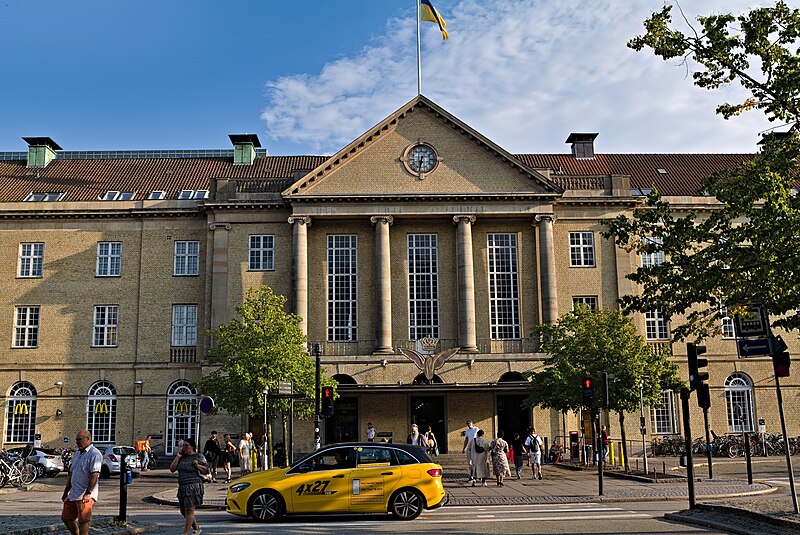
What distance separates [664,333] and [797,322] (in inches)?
1318

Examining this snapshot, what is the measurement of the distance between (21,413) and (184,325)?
9.86 m

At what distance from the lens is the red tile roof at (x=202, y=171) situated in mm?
50312

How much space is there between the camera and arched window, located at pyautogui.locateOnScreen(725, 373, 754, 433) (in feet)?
150

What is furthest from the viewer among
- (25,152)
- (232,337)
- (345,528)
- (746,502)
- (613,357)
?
(25,152)

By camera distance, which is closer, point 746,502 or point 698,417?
point 746,502

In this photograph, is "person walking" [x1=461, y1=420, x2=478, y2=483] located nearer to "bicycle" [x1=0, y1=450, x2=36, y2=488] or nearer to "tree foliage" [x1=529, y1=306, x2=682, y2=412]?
"tree foliage" [x1=529, y1=306, x2=682, y2=412]

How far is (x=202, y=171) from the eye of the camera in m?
52.9

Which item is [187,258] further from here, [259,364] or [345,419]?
[259,364]

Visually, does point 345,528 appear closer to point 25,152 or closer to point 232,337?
point 232,337

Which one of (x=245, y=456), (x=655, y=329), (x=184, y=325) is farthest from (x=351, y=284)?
(x=655, y=329)

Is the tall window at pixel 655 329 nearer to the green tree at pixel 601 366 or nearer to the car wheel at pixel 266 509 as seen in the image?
the green tree at pixel 601 366

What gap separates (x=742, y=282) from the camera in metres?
15.6

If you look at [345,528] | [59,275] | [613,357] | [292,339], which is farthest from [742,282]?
[59,275]

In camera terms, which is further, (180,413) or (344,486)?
(180,413)
